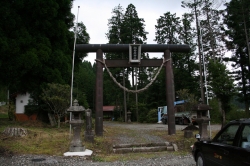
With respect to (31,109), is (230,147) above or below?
below

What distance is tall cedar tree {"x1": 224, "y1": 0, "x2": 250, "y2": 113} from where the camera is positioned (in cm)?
2617

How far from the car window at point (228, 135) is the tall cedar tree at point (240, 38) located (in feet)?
78.2

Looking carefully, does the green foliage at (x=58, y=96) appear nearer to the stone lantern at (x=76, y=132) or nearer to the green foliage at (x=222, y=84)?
the stone lantern at (x=76, y=132)

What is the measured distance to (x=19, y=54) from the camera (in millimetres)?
15961

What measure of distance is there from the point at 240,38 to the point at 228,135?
27836mm

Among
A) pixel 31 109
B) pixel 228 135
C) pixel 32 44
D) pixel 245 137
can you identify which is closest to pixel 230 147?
pixel 245 137

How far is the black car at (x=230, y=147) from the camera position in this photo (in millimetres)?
4051

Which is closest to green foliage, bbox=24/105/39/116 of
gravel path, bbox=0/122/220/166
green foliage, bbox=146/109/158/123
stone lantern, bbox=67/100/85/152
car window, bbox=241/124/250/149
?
stone lantern, bbox=67/100/85/152

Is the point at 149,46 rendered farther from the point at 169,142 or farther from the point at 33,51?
the point at 33,51

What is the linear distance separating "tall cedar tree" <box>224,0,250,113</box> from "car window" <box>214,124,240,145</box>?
78.2 ft

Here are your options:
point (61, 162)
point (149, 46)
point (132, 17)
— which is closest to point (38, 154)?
point (61, 162)

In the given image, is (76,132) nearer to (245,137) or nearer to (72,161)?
(72,161)

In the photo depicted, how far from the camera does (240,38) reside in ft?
94.3

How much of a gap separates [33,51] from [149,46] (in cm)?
864
